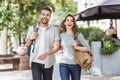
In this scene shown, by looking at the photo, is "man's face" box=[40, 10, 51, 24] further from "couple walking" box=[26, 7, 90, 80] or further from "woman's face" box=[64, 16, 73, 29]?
"woman's face" box=[64, 16, 73, 29]

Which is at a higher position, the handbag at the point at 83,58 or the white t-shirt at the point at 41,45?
the white t-shirt at the point at 41,45

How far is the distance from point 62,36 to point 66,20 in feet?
0.80

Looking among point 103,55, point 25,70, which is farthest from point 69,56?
point 25,70

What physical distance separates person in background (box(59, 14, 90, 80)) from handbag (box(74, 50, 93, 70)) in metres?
0.05

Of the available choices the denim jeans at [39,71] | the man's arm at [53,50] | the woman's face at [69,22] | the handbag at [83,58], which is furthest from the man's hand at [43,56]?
the woman's face at [69,22]

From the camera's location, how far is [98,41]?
1199cm

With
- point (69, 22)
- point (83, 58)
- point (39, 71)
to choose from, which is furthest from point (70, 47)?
point (39, 71)

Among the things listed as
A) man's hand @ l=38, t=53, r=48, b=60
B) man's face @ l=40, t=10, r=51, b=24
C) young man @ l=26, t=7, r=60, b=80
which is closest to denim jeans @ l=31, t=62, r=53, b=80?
young man @ l=26, t=7, r=60, b=80

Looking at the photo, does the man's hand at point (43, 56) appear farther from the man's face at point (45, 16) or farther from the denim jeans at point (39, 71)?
the man's face at point (45, 16)

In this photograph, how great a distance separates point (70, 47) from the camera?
5.57 metres

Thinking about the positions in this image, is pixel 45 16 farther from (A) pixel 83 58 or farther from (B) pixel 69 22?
(A) pixel 83 58

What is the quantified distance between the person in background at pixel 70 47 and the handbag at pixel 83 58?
5 cm

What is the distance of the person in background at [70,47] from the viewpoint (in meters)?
5.55

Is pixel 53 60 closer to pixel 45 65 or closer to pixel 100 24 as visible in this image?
pixel 45 65
